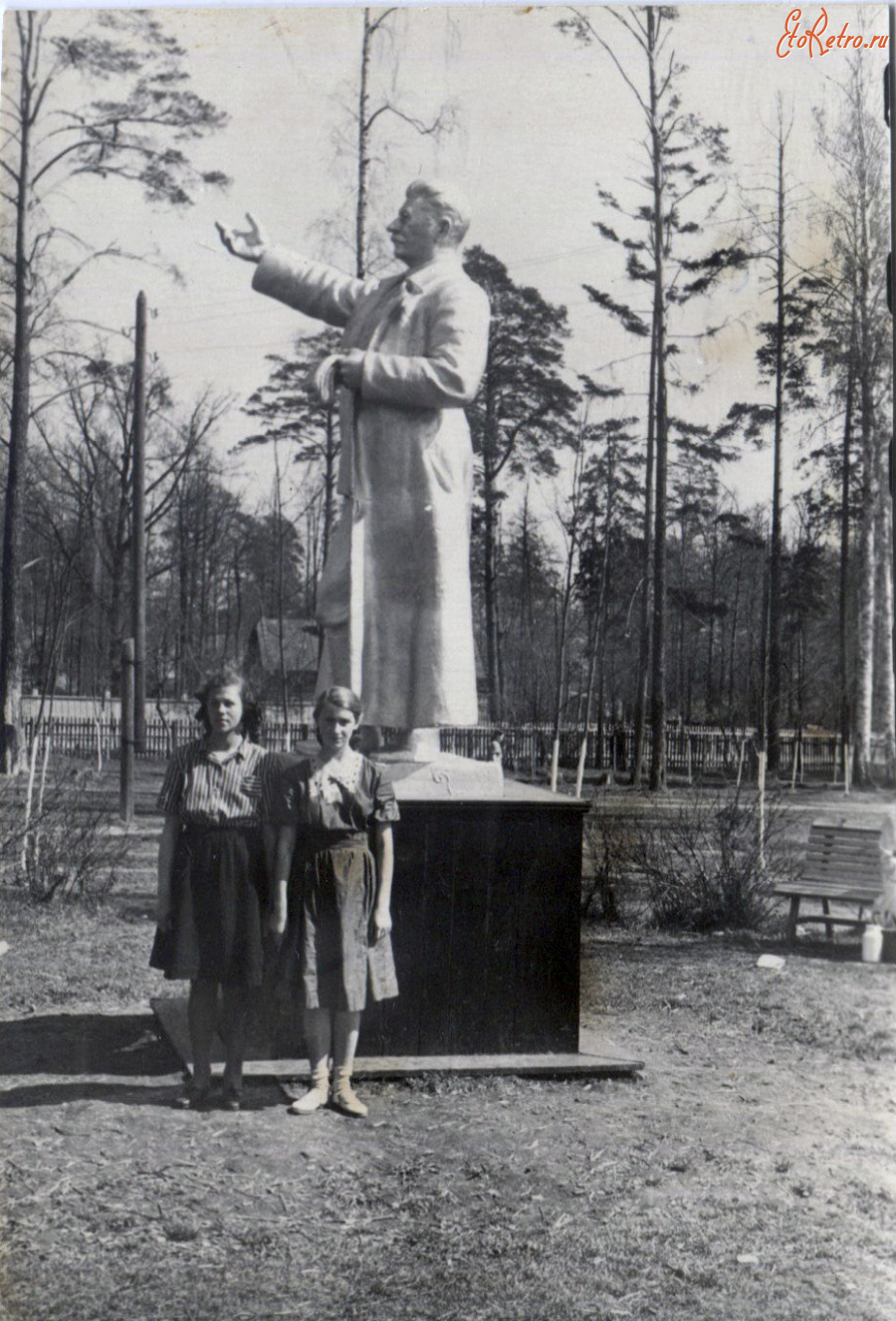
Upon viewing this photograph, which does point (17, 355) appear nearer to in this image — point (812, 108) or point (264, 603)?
point (812, 108)

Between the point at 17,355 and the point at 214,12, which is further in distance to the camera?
the point at 17,355

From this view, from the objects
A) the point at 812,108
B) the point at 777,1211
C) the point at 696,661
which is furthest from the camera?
the point at 696,661

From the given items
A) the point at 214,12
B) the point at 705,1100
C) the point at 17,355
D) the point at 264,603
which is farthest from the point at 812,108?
the point at 264,603

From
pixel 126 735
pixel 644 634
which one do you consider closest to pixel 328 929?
pixel 126 735

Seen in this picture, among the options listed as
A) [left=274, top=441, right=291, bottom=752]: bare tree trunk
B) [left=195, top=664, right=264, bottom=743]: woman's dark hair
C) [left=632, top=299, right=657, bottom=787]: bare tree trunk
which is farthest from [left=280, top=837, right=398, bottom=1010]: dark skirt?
[left=632, top=299, right=657, bottom=787]: bare tree trunk

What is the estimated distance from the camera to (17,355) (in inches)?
155

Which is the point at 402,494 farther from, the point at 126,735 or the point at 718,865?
the point at 718,865

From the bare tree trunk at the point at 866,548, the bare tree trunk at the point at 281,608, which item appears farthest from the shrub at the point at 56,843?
the bare tree trunk at the point at 866,548

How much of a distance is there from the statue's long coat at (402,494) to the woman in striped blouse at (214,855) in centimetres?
68

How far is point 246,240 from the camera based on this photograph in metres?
3.62

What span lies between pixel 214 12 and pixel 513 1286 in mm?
3388

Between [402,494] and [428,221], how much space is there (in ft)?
2.75

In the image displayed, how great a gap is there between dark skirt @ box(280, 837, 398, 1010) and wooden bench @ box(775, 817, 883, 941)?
309 cm

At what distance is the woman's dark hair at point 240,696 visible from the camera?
10.5ft
